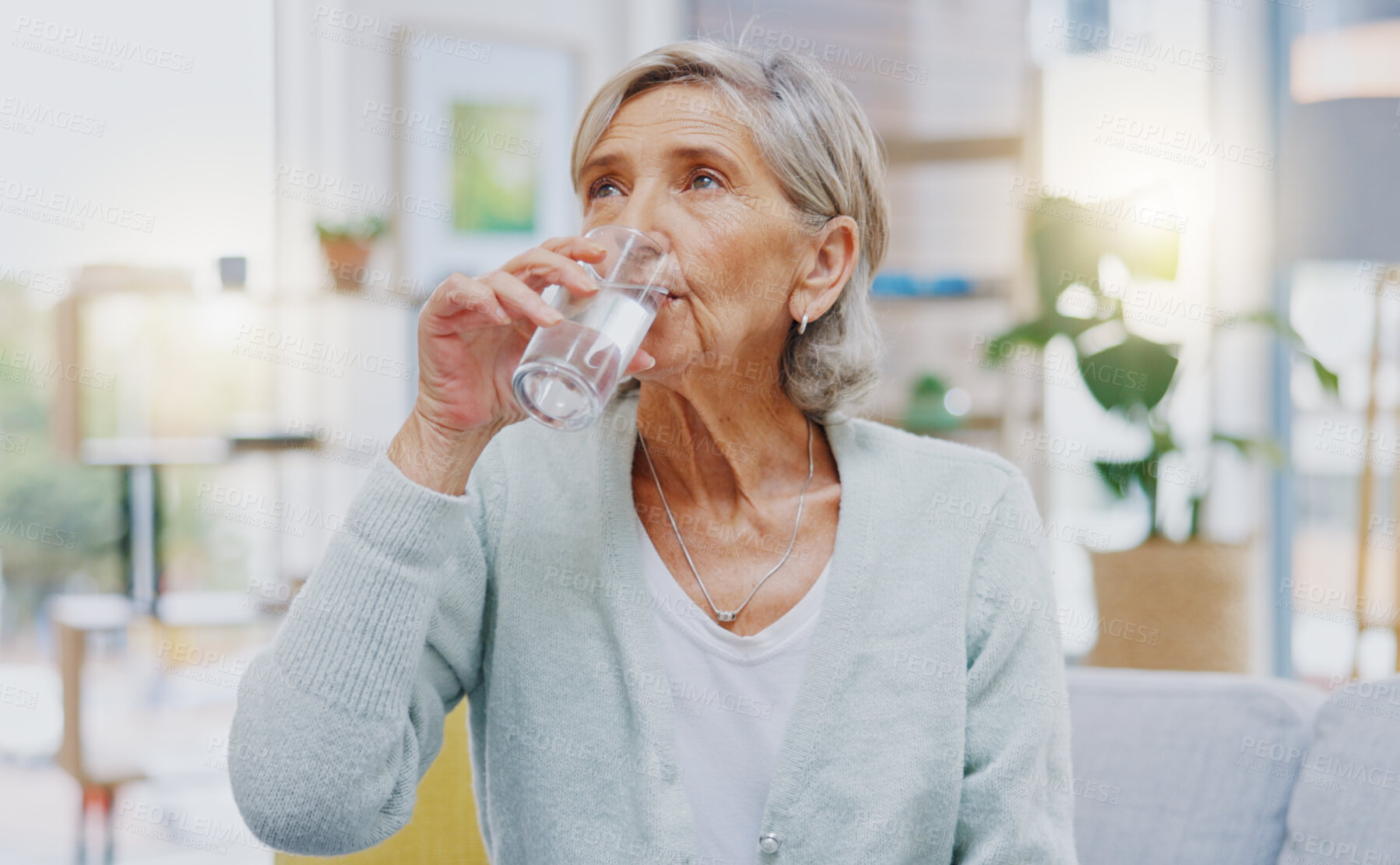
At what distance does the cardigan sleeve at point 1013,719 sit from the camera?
3.87 ft

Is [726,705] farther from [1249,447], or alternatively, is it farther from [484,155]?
[484,155]

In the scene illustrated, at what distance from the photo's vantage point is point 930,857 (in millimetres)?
1195

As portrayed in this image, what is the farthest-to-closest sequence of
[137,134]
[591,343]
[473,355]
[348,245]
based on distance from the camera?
[348,245]
[137,134]
[473,355]
[591,343]

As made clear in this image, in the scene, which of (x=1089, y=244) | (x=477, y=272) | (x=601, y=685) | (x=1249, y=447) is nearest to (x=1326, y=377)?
(x=1249, y=447)

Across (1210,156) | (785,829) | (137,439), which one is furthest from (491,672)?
(1210,156)

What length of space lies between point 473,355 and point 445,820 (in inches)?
24.3

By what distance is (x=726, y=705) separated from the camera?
1209 mm

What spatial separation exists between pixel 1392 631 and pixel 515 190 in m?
3.12

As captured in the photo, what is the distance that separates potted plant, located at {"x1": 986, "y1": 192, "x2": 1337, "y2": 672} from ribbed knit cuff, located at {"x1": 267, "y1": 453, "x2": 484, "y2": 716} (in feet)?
6.25

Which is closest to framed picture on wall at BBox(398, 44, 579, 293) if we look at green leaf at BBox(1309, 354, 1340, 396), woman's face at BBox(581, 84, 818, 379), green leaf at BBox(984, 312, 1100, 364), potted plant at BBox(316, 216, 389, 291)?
potted plant at BBox(316, 216, 389, 291)

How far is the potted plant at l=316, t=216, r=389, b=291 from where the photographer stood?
12.0ft

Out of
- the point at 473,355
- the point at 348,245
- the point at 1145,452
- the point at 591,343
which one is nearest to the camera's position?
the point at 591,343

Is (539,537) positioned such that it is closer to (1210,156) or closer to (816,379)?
(816,379)

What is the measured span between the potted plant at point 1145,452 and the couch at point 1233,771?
1202 millimetres
